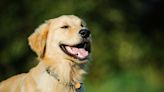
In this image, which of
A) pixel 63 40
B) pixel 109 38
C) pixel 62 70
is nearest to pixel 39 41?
pixel 63 40

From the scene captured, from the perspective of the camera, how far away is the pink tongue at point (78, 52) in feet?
28.8

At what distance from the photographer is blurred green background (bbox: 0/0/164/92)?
15.0m

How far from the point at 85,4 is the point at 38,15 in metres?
A: 1.00

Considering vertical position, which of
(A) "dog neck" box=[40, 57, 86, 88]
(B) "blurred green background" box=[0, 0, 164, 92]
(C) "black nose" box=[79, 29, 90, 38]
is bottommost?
(B) "blurred green background" box=[0, 0, 164, 92]

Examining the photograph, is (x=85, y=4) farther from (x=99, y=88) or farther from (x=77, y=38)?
(x=77, y=38)

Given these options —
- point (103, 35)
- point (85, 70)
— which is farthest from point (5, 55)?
point (85, 70)

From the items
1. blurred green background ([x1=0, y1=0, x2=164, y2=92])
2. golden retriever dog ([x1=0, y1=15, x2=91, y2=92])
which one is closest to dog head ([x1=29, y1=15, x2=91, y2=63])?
golden retriever dog ([x1=0, y1=15, x2=91, y2=92])

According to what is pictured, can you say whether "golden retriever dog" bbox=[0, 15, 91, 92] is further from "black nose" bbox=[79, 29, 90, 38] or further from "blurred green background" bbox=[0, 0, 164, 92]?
"blurred green background" bbox=[0, 0, 164, 92]

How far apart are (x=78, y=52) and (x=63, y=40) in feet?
0.75

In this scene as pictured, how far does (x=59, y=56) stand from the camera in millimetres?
8859

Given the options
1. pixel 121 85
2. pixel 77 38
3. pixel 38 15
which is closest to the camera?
pixel 77 38

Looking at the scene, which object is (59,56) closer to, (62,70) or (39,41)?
(62,70)

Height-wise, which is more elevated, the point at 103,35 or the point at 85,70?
the point at 85,70

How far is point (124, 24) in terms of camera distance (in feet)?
53.8
